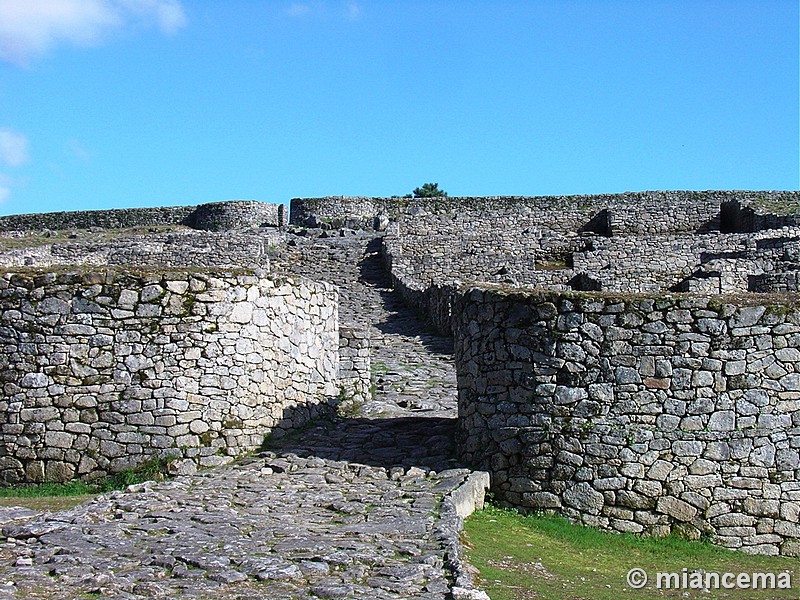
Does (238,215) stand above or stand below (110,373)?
above

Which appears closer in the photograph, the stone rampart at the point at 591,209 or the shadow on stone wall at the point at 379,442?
the shadow on stone wall at the point at 379,442

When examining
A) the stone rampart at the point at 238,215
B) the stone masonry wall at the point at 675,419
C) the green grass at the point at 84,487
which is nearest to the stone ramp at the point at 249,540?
the green grass at the point at 84,487

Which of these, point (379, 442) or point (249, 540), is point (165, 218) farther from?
point (249, 540)

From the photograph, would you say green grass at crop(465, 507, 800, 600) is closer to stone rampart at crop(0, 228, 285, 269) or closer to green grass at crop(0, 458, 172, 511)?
green grass at crop(0, 458, 172, 511)

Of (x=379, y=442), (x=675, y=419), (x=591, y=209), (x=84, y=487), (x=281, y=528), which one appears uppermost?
(x=591, y=209)

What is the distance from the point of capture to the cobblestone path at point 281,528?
718 centimetres

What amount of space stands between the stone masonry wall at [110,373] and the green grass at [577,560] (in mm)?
3732

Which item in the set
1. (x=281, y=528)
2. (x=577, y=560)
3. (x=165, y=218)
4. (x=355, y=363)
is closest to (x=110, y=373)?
(x=281, y=528)

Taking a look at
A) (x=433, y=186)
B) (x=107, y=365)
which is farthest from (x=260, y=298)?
(x=433, y=186)

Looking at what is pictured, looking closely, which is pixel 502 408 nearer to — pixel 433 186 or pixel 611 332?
pixel 611 332

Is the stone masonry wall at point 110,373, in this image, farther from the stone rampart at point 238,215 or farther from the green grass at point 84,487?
the stone rampart at point 238,215

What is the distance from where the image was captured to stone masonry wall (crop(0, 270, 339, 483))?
1184cm

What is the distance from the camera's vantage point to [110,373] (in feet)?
38.8

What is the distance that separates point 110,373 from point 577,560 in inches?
230
